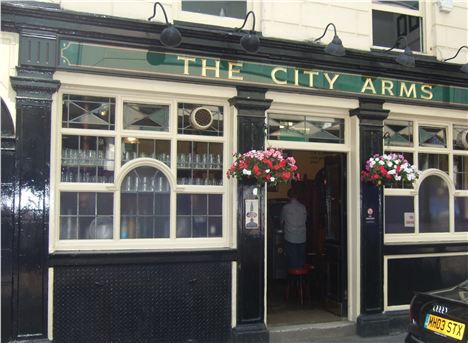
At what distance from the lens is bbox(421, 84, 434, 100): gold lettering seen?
717 cm

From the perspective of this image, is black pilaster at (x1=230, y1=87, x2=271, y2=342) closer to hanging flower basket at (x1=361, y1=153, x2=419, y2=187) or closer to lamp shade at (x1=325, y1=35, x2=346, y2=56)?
lamp shade at (x1=325, y1=35, x2=346, y2=56)

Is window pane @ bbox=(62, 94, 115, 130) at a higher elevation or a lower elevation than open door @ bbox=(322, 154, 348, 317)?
higher

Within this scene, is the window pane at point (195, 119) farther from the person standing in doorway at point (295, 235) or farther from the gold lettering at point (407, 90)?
the gold lettering at point (407, 90)

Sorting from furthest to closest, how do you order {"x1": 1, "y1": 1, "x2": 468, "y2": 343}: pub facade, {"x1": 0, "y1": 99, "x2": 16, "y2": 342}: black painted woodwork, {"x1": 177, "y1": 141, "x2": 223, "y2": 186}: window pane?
{"x1": 177, "y1": 141, "x2": 223, "y2": 186}: window pane → {"x1": 1, "y1": 1, "x2": 468, "y2": 343}: pub facade → {"x1": 0, "y1": 99, "x2": 16, "y2": 342}: black painted woodwork

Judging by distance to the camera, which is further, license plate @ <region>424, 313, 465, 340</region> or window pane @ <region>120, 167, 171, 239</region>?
window pane @ <region>120, 167, 171, 239</region>

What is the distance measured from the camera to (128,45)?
571 cm

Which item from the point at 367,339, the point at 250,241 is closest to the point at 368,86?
the point at 250,241

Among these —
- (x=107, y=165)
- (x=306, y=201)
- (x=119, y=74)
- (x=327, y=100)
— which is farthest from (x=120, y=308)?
(x=306, y=201)

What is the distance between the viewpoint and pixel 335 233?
24.4 ft

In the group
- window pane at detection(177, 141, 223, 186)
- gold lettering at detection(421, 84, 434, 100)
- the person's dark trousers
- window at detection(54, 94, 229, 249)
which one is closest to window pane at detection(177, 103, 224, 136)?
window at detection(54, 94, 229, 249)

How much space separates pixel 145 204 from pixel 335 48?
316cm

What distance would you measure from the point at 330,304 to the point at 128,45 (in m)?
4.83

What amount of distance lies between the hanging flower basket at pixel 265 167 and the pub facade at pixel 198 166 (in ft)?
1.32

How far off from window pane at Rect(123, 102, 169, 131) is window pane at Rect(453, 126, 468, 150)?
15.3 feet
